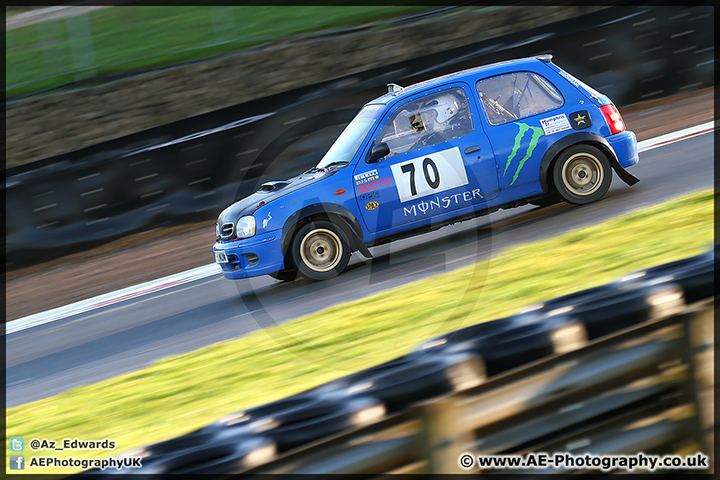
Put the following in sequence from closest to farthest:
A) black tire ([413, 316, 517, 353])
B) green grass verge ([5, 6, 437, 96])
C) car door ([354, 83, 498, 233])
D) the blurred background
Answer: black tire ([413, 316, 517, 353])
the blurred background
car door ([354, 83, 498, 233])
green grass verge ([5, 6, 437, 96])

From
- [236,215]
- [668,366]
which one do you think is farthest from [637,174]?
[668,366]

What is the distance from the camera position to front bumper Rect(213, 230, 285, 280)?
24.3 ft

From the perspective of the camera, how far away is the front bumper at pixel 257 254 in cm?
741

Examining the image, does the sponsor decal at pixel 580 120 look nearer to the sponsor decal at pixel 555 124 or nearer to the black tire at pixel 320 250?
the sponsor decal at pixel 555 124

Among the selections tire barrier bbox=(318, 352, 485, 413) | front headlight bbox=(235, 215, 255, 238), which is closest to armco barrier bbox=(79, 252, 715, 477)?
tire barrier bbox=(318, 352, 485, 413)

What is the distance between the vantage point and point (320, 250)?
7625 millimetres

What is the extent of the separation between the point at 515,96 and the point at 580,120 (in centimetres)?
72

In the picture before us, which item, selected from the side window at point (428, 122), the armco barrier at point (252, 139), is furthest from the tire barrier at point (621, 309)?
the armco barrier at point (252, 139)

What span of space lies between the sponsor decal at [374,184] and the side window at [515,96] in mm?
1264

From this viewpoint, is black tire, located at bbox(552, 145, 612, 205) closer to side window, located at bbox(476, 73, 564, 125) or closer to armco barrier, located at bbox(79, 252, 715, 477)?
side window, located at bbox(476, 73, 564, 125)

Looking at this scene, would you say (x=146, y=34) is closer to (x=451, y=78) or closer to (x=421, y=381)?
(x=451, y=78)

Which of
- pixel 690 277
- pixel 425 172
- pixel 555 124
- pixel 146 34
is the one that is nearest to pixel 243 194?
pixel 425 172

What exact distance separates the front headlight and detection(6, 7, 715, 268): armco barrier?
432 cm

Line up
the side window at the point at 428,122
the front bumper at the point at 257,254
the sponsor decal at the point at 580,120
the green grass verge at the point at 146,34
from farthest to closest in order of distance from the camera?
the green grass verge at the point at 146,34
the sponsor decal at the point at 580,120
the side window at the point at 428,122
the front bumper at the point at 257,254
